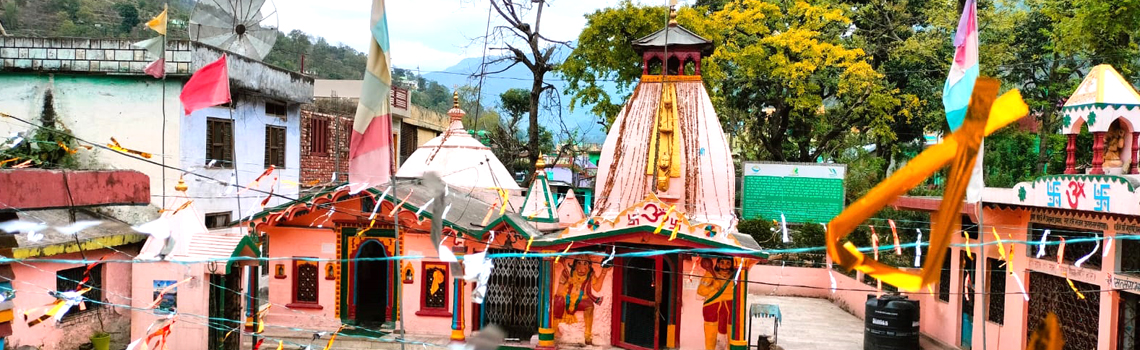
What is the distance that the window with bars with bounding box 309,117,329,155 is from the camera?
23.6 meters

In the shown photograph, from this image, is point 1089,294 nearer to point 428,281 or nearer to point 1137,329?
point 1137,329

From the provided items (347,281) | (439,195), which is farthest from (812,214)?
(439,195)

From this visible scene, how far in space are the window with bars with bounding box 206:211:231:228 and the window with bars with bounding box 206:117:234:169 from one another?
1449mm

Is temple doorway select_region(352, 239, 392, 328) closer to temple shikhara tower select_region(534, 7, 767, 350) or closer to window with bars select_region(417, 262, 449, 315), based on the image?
window with bars select_region(417, 262, 449, 315)

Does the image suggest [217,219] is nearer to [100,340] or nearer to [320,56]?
[100,340]

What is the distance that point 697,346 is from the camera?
15805mm

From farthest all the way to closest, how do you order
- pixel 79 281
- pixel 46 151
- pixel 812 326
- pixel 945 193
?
pixel 812 326
pixel 46 151
pixel 79 281
pixel 945 193

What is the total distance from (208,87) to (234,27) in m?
7.32

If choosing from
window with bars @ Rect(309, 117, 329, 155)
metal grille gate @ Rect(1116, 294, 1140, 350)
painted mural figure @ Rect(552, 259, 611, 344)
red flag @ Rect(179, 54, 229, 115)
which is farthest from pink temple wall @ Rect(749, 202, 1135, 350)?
window with bars @ Rect(309, 117, 329, 155)

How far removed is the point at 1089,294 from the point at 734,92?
1929 centimetres

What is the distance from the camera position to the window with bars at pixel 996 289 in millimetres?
15984

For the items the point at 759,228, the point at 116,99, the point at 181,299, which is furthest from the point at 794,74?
the point at 181,299

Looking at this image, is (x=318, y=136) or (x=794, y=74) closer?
(x=318, y=136)

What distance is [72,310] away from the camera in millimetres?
15078
